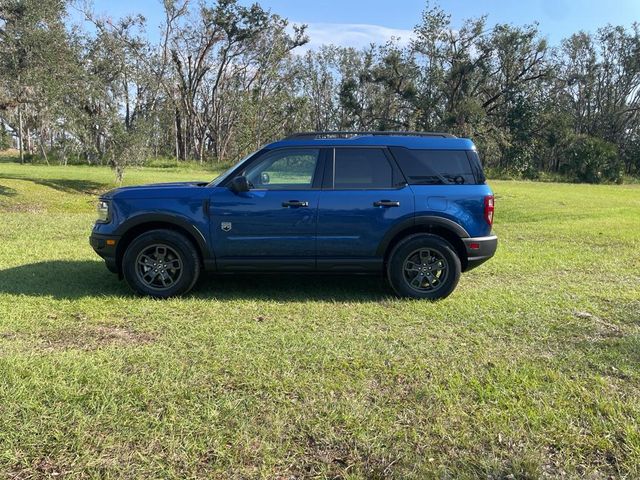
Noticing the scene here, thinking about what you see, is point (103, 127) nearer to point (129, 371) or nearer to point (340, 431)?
Answer: point (129, 371)

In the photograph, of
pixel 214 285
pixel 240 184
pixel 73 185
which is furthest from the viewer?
pixel 73 185

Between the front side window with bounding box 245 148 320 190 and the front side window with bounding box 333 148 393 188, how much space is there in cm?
28

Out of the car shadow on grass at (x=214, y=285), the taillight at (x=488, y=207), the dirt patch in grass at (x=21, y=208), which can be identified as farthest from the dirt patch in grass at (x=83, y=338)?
the dirt patch in grass at (x=21, y=208)

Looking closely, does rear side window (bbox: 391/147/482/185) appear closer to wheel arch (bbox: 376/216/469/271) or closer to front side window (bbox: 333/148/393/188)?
front side window (bbox: 333/148/393/188)

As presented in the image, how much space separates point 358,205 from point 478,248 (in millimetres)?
1442

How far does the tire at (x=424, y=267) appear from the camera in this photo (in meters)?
5.68

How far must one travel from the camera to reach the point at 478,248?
5719 mm

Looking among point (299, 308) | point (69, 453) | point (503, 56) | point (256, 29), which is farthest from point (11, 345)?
point (256, 29)

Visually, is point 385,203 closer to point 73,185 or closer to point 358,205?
point 358,205

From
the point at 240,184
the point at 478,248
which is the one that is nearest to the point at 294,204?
the point at 240,184

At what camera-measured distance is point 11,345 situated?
4117 millimetres

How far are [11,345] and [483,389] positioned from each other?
367 cm

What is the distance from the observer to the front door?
5.57 m

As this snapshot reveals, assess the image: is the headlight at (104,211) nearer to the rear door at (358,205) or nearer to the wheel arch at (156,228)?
the wheel arch at (156,228)
